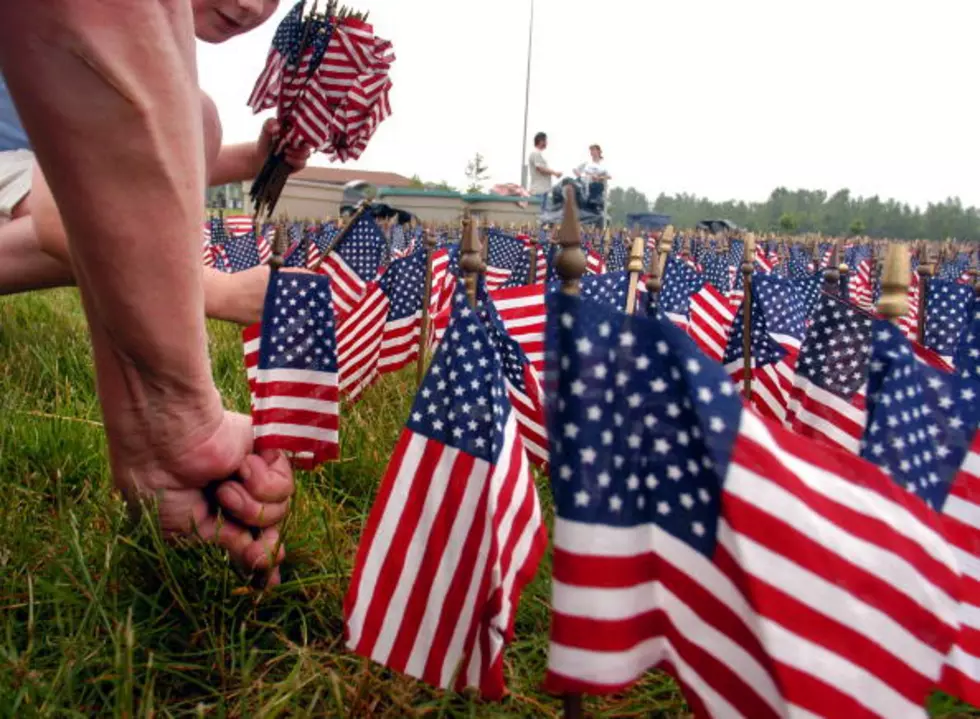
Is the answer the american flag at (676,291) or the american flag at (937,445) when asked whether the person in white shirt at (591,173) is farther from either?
the american flag at (937,445)

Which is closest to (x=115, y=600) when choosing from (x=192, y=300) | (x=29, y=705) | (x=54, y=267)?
(x=29, y=705)

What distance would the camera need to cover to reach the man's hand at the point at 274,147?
3.51m

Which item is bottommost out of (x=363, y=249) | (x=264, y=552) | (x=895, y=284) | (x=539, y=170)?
(x=264, y=552)

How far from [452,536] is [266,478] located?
465mm

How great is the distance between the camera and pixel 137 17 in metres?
1.39

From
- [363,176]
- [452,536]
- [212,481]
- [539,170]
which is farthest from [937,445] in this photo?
[363,176]

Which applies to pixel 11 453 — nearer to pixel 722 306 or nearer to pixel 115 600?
pixel 115 600

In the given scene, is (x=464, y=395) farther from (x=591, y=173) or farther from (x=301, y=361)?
(x=591, y=173)

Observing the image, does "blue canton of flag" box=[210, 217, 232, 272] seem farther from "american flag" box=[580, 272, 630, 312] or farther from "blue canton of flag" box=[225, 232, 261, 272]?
"american flag" box=[580, 272, 630, 312]

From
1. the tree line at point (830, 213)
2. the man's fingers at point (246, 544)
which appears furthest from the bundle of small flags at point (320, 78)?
the tree line at point (830, 213)

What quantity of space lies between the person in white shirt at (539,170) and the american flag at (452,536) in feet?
47.0

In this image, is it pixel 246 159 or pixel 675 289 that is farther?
pixel 675 289

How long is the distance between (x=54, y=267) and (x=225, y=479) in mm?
2130

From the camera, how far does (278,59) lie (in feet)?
11.5
